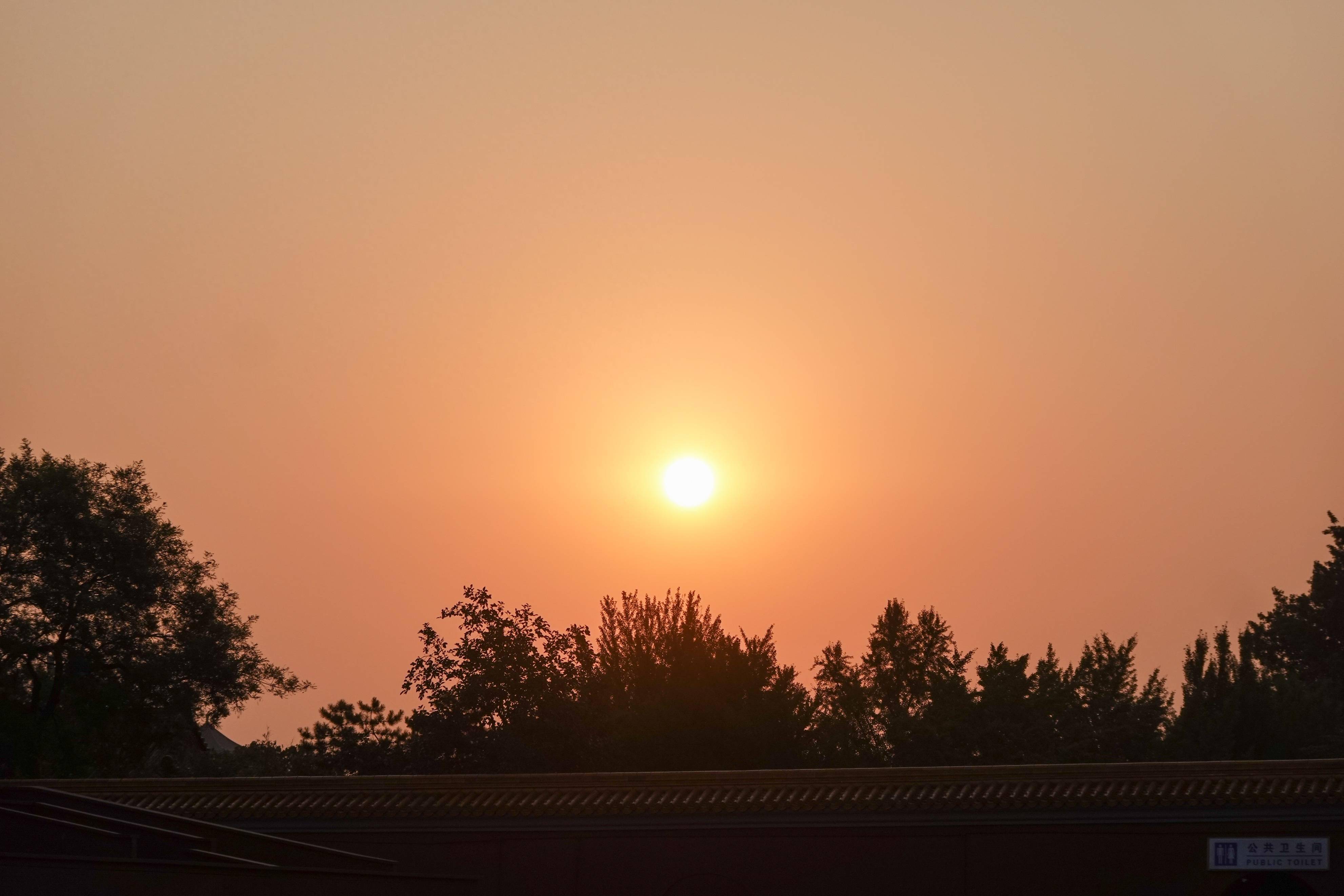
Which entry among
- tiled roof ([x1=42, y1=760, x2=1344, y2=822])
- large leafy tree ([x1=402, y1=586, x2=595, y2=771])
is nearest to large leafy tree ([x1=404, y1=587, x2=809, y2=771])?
large leafy tree ([x1=402, y1=586, x2=595, y2=771])

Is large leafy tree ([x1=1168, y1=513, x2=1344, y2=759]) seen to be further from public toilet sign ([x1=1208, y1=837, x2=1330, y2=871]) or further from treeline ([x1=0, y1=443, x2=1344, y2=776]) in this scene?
public toilet sign ([x1=1208, y1=837, x2=1330, y2=871])

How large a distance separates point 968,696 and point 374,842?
47.4 m

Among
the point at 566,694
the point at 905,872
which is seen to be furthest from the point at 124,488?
the point at 905,872

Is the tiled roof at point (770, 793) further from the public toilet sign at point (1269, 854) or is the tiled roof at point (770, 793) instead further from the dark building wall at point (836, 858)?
the public toilet sign at point (1269, 854)

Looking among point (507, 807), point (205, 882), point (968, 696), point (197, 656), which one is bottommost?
point (205, 882)

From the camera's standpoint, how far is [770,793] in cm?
2503

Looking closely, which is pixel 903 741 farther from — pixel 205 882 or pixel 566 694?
pixel 205 882

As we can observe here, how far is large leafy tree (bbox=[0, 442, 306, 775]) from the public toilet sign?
3639cm

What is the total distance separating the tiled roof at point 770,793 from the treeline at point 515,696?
21897 mm

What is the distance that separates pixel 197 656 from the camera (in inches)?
1929

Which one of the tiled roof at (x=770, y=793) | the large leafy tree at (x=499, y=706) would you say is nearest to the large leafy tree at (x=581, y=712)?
the large leafy tree at (x=499, y=706)

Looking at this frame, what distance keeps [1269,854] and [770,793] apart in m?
8.21

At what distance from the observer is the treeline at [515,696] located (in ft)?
157

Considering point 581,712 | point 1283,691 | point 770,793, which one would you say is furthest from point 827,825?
point 1283,691
